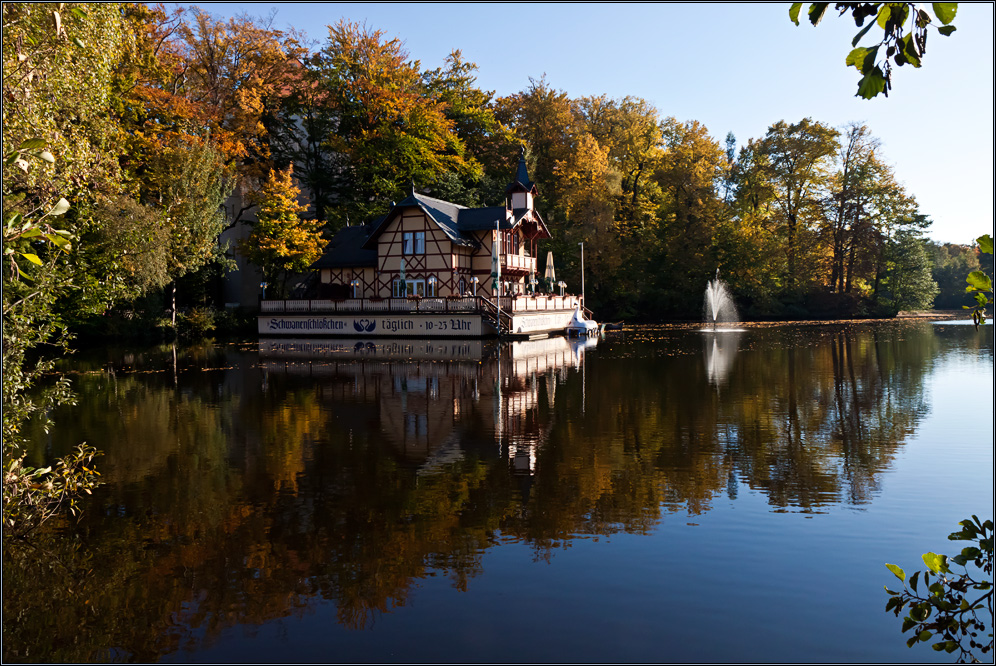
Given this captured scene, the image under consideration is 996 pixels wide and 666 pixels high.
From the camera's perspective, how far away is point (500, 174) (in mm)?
56531

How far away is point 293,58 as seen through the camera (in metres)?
50.2

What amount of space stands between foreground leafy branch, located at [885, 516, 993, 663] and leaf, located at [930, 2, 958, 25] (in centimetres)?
189

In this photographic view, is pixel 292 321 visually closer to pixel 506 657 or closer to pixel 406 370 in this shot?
pixel 406 370

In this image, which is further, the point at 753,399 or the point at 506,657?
the point at 753,399

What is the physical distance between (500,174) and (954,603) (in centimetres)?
5477

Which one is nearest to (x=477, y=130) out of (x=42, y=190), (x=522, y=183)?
(x=522, y=183)

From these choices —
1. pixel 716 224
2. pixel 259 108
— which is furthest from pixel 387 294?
pixel 716 224

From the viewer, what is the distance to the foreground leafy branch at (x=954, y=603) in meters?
3.14

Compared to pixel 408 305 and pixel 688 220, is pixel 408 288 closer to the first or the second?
pixel 408 305

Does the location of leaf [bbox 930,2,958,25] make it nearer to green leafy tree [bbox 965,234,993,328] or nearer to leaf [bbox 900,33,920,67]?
leaf [bbox 900,33,920,67]

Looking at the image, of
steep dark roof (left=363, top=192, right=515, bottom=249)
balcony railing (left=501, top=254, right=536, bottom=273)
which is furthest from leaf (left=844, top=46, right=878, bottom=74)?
balcony railing (left=501, top=254, right=536, bottom=273)

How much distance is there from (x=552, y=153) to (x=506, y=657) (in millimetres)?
54997

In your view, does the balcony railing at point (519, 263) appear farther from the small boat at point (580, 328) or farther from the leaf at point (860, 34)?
the leaf at point (860, 34)

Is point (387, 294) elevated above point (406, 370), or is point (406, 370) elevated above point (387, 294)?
point (387, 294)
